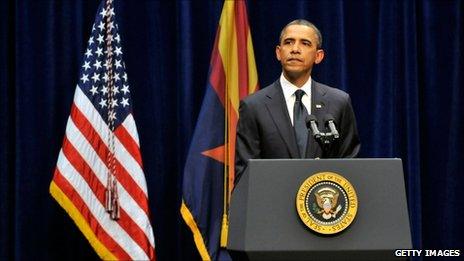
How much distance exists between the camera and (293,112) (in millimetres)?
3883

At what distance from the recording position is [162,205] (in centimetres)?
586

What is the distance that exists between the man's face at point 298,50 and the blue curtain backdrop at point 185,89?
176 cm

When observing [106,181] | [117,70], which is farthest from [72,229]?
[117,70]

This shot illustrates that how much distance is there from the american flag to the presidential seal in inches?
106

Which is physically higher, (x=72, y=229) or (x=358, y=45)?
(x=358, y=45)

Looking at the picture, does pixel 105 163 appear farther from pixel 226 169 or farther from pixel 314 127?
pixel 314 127

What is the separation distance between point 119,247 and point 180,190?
81 centimetres

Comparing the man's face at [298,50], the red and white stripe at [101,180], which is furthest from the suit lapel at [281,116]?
the red and white stripe at [101,180]

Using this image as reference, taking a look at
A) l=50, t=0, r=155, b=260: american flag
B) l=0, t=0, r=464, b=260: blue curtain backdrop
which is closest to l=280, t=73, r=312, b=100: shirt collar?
l=50, t=0, r=155, b=260: american flag

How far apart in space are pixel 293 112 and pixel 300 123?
0.08 m

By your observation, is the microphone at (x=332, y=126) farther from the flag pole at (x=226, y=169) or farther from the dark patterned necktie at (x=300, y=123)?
the flag pole at (x=226, y=169)

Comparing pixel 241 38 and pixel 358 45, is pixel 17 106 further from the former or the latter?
pixel 358 45

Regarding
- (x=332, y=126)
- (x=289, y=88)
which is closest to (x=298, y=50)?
(x=289, y=88)

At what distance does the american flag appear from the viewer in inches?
205
